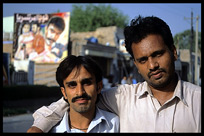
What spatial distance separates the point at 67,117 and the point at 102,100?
36 centimetres

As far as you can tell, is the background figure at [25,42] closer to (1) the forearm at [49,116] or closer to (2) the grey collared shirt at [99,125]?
(1) the forearm at [49,116]

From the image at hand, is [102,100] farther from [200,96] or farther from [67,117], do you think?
[200,96]

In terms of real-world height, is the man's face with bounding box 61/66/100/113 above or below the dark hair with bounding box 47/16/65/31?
below

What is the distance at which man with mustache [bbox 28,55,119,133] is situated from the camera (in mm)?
2191

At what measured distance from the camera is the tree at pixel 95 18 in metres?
39.8

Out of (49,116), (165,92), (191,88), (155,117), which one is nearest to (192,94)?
(191,88)

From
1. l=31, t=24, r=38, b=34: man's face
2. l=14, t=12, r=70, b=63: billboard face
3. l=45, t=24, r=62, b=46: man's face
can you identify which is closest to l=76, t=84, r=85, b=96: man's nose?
l=14, t=12, r=70, b=63: billboard face

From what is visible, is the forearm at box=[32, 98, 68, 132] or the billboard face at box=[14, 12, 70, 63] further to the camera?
the billboard face at box=[14, 12, 70, 63]

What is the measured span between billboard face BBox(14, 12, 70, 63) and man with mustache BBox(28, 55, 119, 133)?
1821 centimetres

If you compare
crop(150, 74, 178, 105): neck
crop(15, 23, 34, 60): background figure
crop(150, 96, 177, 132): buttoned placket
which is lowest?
crop(150, 96, 177, 132): buttoned placket

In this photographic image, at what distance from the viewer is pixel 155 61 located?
208cm

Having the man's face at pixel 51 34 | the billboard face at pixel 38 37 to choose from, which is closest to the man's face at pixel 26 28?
the billboard face at pixel 38 37

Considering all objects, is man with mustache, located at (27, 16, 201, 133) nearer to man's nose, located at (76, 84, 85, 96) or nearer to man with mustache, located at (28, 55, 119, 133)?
man with mustache, located at (28, 55, 119, 133)

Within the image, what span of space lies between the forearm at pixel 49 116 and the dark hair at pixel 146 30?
0.81m
